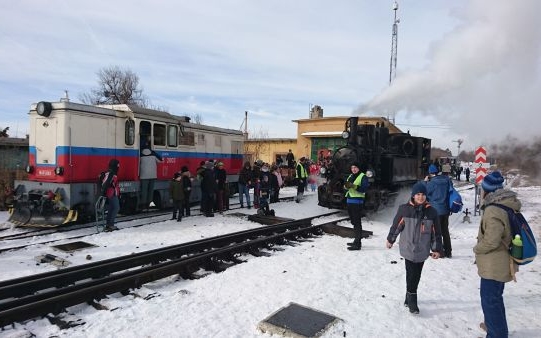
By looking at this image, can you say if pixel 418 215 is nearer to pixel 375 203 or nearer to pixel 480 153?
pixel 375 203

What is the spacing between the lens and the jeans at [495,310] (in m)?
4.00

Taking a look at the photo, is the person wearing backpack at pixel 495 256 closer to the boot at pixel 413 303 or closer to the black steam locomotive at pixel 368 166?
the boot at pixel 413 303

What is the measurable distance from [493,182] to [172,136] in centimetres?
1064

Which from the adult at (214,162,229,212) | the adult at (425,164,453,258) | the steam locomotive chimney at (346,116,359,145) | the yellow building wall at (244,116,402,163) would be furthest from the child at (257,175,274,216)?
the yellow building wall at (244,116,402,163)

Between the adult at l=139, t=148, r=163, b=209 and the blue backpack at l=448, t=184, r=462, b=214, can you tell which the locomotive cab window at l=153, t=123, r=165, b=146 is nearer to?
the adult at l=139, t=148, r=163, b=209

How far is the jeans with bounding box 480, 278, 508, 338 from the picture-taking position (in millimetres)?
3996

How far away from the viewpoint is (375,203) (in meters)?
11.6

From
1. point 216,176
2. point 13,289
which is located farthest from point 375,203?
point 13,289

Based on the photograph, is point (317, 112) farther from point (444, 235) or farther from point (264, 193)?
point (444, 235)

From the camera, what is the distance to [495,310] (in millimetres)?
4016

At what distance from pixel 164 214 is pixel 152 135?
8.28 ft

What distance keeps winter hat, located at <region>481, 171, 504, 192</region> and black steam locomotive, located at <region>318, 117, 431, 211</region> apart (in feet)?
22.2

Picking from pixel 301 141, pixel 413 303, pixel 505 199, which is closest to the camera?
pixel 505 199

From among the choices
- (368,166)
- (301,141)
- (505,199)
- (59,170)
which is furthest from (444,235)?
(301,141)
